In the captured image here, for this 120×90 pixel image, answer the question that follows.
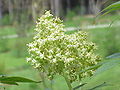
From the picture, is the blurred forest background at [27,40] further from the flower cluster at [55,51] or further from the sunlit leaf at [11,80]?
the sunlit leaf at [11,80]

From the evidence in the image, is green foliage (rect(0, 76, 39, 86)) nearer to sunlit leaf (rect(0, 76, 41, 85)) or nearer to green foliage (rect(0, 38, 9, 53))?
sunlit leaf (rect(0, 76, 41, 85))

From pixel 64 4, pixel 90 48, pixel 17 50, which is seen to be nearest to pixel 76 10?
pixel 64 4

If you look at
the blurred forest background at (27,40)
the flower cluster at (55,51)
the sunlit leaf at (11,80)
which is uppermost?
the blurred forest background at (27,40)

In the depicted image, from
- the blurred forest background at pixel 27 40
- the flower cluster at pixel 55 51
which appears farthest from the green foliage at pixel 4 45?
the flower cluster at pixel 55 51

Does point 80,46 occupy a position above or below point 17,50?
below

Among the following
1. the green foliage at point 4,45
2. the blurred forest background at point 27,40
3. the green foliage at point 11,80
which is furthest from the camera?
the green foliage at point 4,45

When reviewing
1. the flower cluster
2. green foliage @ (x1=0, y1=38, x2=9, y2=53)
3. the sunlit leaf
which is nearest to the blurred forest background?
green foliage @ (x1=0, y1=38, x2=9, y2=53)

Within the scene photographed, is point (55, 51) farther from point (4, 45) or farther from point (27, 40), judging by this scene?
point (4, 45)

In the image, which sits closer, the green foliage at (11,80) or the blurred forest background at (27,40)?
the green foliage at (11,80)

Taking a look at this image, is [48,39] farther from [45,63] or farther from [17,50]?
[17,50]
